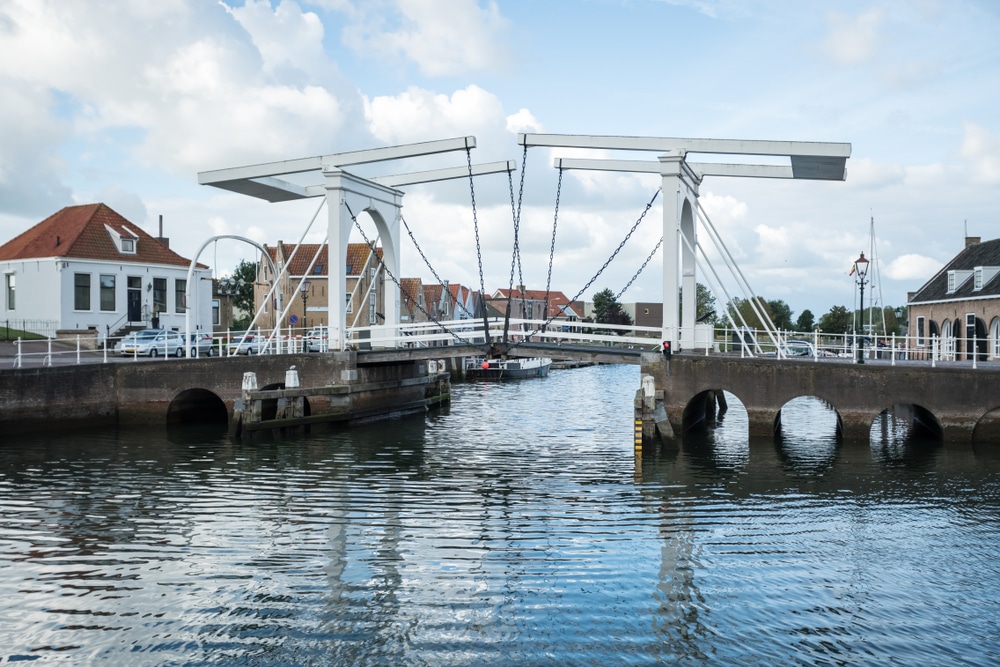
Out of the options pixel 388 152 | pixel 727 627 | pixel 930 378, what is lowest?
pixel 727 627

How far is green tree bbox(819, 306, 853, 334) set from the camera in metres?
65.8

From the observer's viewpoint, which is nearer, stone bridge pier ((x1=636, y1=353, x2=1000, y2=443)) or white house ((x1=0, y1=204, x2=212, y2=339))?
stone bridge pier ((x1=636, y1=353, x2=1000, y2=443))

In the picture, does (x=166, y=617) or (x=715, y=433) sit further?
(x=715, y=433)

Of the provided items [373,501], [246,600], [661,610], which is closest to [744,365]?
[373,501]

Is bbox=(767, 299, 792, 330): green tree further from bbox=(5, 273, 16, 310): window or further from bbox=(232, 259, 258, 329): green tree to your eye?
bbox=(5, 273, 16, 310): window

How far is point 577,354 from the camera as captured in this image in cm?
2205

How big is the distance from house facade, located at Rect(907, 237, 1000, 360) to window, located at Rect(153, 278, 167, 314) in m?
31.8

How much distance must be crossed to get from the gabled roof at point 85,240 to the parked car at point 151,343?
20.1ft

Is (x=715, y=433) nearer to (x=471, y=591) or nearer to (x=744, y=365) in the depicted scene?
(x=744, y=365)

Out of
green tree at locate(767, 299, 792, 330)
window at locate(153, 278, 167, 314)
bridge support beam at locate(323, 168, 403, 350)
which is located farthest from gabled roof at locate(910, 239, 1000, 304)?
green tree at locate(767, 299, 792, 330)

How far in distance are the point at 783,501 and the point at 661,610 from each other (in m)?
6.40

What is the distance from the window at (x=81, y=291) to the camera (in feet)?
120

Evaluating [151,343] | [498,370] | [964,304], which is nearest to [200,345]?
[151,343]

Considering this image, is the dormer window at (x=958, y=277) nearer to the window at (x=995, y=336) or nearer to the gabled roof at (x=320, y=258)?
the window at (x=995, y=336)
